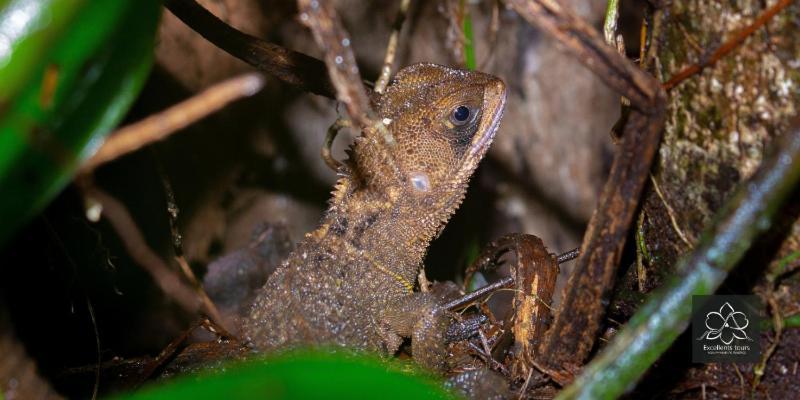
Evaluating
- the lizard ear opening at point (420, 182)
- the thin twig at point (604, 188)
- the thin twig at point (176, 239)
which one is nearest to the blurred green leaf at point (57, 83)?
the thin twig at point (604, 188)

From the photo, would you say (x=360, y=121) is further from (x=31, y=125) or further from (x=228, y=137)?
(x=228, y=137)

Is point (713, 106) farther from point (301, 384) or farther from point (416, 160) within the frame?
point (301, 384)

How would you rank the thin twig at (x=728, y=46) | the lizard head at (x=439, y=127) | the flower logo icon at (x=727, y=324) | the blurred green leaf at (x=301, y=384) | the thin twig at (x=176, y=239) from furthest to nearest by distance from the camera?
the lizard head at (x=439, y=127) < the thin twig at (x=176, y=239) < the flower logo icon at (x=727, y=324) < the thin twig at (x=728, y=46) < the blurred green leaf at (x=301, y=384)

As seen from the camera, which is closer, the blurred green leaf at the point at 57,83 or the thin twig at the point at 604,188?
the blurred green leaf at the point at 57,83

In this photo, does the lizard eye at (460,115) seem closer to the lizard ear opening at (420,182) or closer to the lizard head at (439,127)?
the lizard head at (439,127)

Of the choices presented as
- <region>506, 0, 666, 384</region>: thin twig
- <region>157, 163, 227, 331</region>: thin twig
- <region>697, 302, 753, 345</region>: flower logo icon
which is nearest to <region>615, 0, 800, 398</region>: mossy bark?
<region>697, 302, 753, 345</region>: flower logo icon

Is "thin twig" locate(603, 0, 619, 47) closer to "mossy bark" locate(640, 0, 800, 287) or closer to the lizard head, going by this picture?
"mossy bark" locate(640, 0, 800, 287)

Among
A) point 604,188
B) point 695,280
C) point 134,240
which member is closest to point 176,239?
point 134,240
